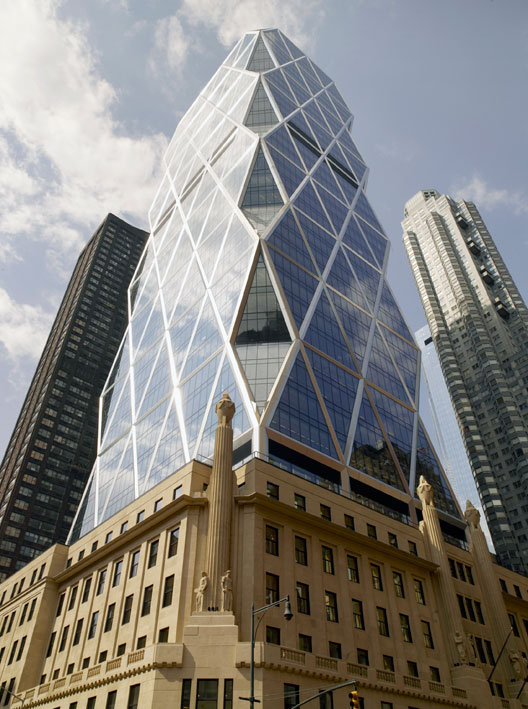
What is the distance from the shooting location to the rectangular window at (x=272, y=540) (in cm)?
4644

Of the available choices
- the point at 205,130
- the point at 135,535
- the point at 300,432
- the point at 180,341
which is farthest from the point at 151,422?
the point at 205,130

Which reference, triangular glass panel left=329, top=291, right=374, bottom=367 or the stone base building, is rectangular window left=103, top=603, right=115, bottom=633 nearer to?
the stone base building

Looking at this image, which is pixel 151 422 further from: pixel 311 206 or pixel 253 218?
pixel 311 206

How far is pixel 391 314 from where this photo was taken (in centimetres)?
10762

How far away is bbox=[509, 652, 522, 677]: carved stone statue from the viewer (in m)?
57.5

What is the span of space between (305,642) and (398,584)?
14999 millimetres

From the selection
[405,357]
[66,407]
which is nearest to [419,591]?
[405,357]

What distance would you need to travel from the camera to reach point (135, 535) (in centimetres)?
5294

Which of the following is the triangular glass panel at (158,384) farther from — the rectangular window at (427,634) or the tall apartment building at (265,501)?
the rectangular window at (427,634)

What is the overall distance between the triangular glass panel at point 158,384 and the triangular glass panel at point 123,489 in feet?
20.7

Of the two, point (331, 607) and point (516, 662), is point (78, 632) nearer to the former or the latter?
point (331, 607)

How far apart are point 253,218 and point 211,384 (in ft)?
105

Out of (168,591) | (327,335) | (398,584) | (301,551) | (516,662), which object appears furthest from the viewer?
(327,335)

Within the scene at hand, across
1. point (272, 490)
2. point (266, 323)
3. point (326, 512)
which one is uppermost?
point (266, 323)
